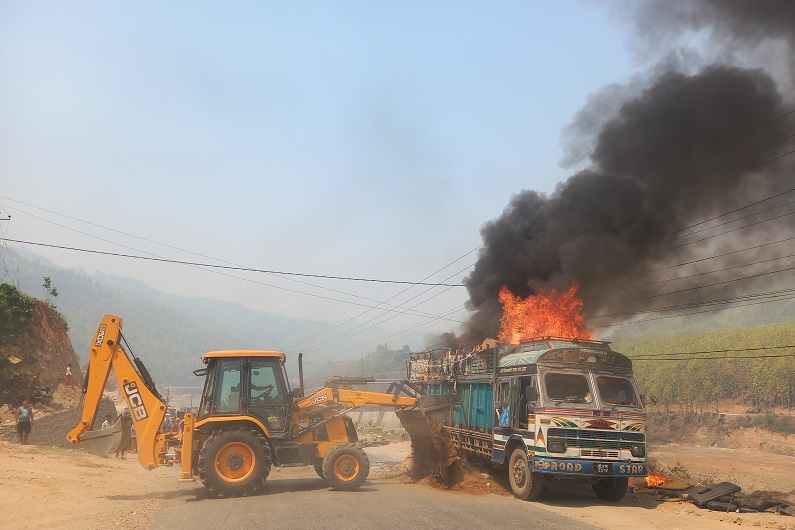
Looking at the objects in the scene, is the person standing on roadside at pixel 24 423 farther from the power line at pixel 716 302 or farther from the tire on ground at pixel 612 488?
the power line at pixel 716 302

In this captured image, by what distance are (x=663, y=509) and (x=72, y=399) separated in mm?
27937

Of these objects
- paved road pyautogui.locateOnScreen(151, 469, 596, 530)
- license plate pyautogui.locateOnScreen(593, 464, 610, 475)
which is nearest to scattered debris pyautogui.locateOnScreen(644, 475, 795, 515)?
license plate pyautogui.locateOnScreen(593, 464, 610, 475)

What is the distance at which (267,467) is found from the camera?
47.5 feet

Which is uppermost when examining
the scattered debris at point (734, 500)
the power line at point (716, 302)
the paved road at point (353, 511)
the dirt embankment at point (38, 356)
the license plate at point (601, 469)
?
the power line at point (716, 302)

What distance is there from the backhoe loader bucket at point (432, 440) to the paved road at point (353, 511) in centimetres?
93

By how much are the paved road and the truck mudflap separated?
845 mm

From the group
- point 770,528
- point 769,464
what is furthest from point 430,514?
point 769,464

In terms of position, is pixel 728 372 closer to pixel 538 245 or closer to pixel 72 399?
pixel 538 245

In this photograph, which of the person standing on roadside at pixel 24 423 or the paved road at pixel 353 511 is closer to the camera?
the paved road at pixel 353 511

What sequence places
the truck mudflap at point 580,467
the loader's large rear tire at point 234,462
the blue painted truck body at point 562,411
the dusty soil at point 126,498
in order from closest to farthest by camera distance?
the dusty soil at point 126,498 → the truck mudflap at point 580,467 → the blue painted truck body at point 562,411 → the loader's large rear tire at point 234,462

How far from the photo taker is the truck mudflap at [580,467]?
42.6 feet

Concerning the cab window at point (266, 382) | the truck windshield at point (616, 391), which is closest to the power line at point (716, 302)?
the truck windshield at point (616, 391)

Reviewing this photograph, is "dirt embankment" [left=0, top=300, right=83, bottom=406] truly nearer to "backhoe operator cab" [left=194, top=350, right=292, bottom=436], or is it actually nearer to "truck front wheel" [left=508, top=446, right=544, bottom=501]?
"backhoe operator cab" [left=194, top=350, right=292, bottom=436]

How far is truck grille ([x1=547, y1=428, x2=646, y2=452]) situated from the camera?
13195mm
